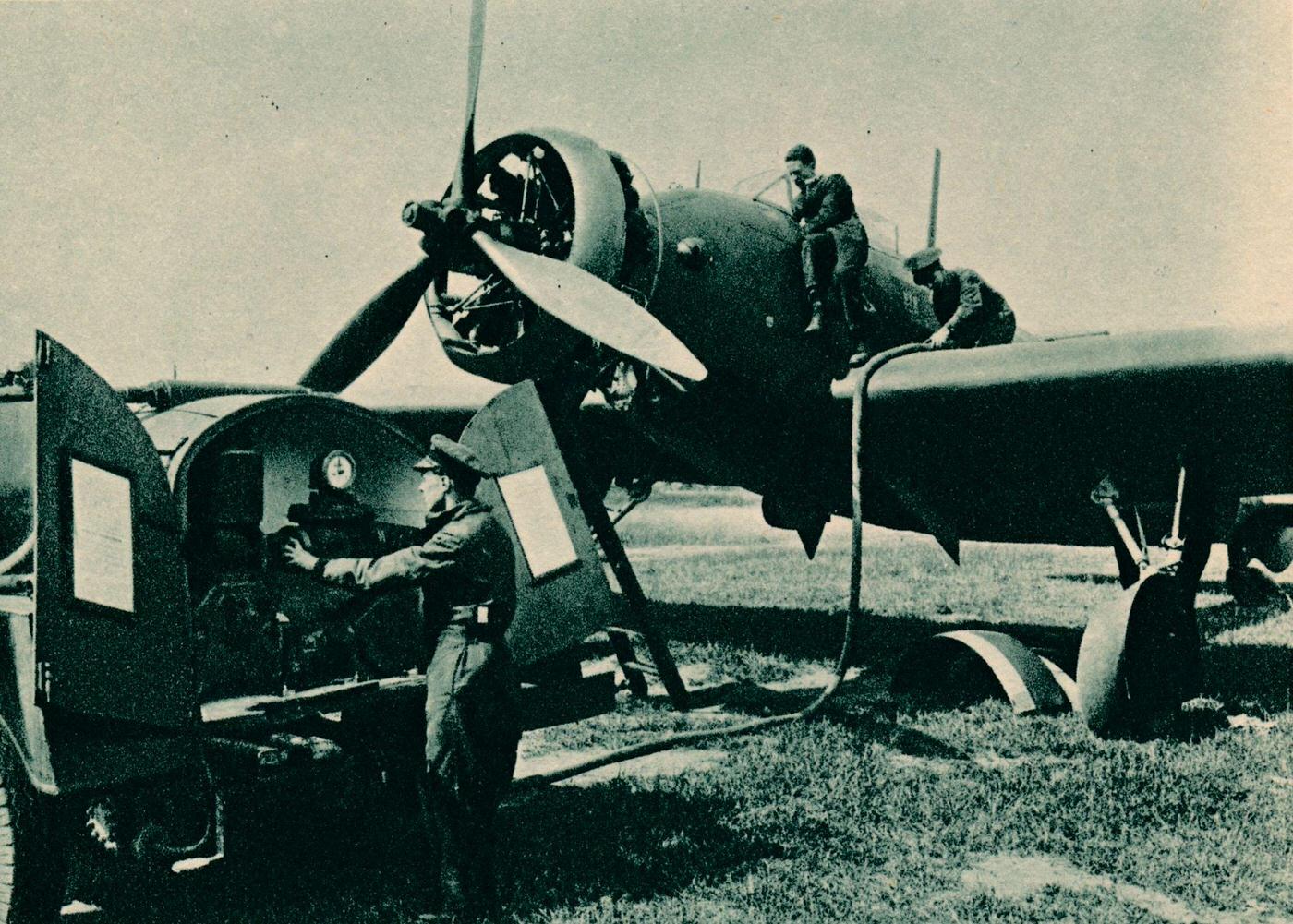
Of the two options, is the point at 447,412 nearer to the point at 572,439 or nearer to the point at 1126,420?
the point at 572,439

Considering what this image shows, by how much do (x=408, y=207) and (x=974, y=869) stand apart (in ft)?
16.4

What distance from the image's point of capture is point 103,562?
146 inches

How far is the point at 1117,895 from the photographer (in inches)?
176

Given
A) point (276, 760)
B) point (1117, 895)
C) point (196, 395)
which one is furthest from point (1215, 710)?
point (196, 395)

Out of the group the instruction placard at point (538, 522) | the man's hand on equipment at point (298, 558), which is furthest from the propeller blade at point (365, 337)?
the man's hand on equipment at point (298, 558)

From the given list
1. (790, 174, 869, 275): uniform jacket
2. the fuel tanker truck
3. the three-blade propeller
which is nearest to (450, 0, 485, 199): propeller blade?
the three-blade propeller

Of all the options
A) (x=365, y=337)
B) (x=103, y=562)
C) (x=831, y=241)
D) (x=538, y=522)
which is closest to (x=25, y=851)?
(x=103, y=562)

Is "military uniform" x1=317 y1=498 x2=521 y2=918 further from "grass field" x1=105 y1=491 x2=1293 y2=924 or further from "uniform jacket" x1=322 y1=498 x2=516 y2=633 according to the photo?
"grass field" x1=105 y1=491 x2=1293 y2=924

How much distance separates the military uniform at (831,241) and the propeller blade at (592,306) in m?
2.23

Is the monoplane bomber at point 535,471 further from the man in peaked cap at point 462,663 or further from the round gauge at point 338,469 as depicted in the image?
the man in peaked cap at point 462,663

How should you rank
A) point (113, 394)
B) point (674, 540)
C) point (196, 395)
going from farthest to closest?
point (674, 540) → point (196, 395) → point (113, 394)

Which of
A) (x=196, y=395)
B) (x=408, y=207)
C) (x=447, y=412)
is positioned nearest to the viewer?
(x=196, y=395)

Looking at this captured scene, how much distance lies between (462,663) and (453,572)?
13.9 inches

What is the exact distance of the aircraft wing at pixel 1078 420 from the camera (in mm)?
7082
